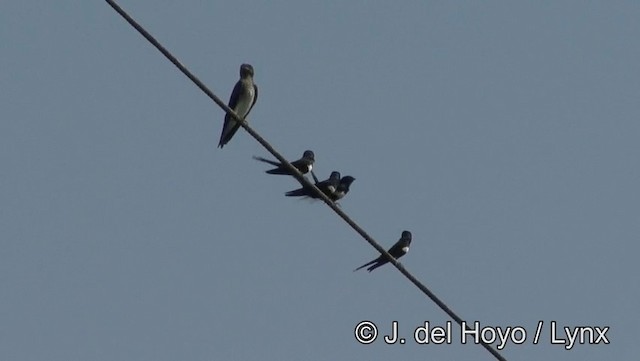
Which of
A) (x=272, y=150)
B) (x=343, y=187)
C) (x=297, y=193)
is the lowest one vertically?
(x=272, y=150)

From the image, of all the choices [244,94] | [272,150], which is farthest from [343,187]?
[272,150]

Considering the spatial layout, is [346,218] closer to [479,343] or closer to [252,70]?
[479,343]

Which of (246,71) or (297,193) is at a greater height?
(246,71)

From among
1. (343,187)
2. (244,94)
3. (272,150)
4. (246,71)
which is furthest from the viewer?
(343,187)

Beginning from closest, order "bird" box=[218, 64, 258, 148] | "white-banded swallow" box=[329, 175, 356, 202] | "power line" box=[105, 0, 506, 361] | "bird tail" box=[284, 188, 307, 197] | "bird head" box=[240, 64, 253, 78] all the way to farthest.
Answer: "power line" box=[105, 0, 506, 361]
"bird tail" box=[284, 188, 307, 197]
"bird" box=[218, 64, 258, 148]
"bird head" box=[240, 64, 253, 78]
"white-banded swallow" box=[329, 175, 356, 202]

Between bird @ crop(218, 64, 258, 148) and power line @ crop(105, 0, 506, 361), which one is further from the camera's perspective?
bird @ crop(218, 64, 258, 148)

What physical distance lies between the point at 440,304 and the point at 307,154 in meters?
6.79

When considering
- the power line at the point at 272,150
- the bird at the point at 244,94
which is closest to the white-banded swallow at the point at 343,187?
the bird at the point at 244,94

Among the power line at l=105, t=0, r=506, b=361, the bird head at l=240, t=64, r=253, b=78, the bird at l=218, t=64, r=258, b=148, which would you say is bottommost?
the power line at l=105, t=0, r=506, b=361

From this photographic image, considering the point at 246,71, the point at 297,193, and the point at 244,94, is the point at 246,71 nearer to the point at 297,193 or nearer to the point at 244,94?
the point at 244,94

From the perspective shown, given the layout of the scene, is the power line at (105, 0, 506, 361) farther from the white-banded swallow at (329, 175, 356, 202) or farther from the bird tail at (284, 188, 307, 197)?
the white-banded swallow at (329, 175, 356, 202)

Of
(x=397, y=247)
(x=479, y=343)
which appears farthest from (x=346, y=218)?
(x=397, y=247)

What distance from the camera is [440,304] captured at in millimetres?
6855

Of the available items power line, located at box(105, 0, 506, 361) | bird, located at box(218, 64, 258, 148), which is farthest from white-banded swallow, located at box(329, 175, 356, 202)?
power line, located at box(105, 0, 506, 361)
